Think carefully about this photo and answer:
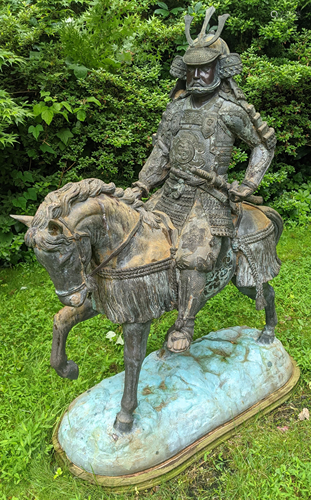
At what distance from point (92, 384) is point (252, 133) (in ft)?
8.28

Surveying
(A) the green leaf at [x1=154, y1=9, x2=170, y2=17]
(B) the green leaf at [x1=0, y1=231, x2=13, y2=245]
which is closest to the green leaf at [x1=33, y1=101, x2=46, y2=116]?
(B) the green leaf at [x1=0, y1=231, x2=13, y2=245]

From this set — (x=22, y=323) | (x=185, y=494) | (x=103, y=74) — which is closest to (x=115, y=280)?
(x=185, y=494)

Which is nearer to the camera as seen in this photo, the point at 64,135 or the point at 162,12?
the point at 64,135

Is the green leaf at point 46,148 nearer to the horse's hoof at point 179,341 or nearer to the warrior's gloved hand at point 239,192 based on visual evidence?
the warrior's gloved hand at point 239,192

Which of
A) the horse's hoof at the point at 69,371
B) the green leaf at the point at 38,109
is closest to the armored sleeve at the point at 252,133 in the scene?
the horse's hoof at the point at 69,371

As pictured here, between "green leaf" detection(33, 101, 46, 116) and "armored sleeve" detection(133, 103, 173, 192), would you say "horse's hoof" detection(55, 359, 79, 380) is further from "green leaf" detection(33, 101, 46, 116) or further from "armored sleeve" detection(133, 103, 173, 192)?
"green leaf" detection(33, 101, 46, 116)

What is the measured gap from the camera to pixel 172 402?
292 centimetres

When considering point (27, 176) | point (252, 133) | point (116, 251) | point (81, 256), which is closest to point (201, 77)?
point (252, 133)

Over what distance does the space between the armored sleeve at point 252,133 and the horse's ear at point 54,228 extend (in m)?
1.29

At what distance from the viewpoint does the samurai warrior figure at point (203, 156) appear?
246cm

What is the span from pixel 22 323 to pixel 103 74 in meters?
3.21

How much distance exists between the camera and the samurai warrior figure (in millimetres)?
2465

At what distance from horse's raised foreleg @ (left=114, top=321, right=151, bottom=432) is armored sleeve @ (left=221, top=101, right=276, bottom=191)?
117cm

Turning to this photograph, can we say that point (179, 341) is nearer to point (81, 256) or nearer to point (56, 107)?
point (81, 256)
